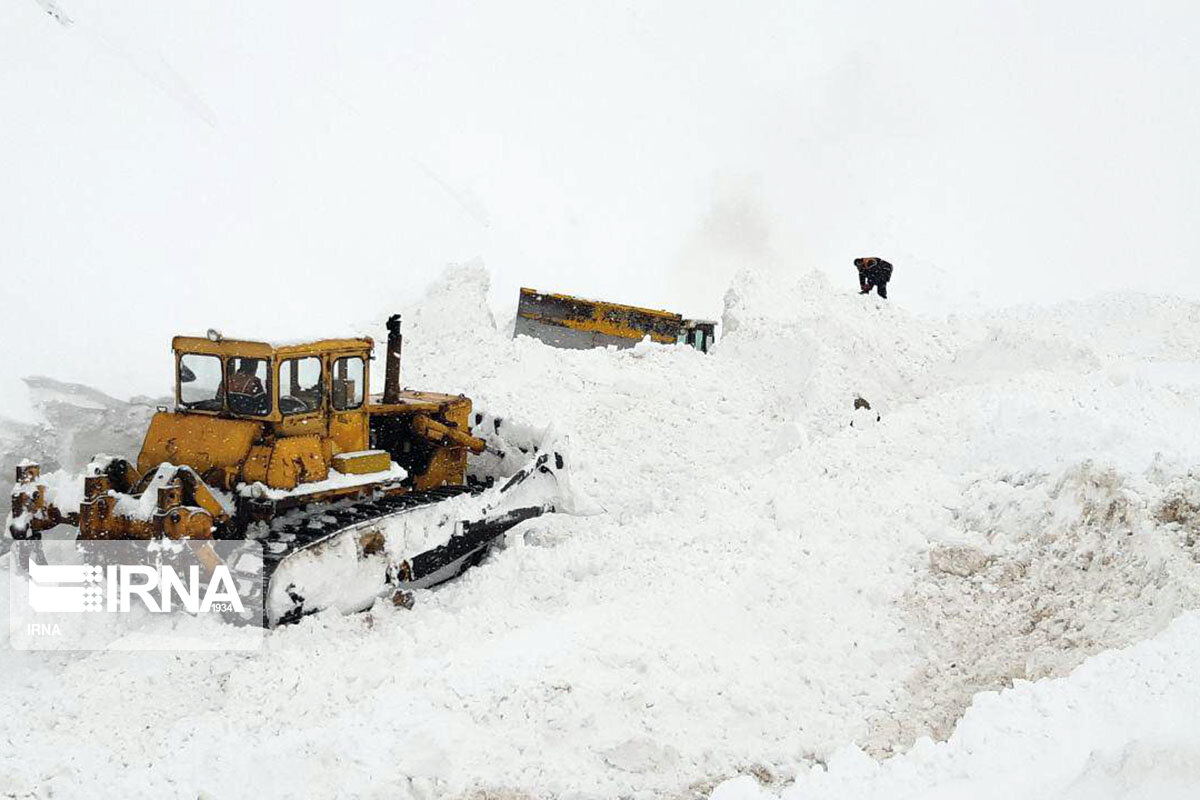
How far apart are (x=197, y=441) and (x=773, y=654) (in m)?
4.62

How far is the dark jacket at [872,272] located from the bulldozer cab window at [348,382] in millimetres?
10864

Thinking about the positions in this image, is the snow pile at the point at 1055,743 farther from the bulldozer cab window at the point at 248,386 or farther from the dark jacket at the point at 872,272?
the dark jacket at the point at 872,272

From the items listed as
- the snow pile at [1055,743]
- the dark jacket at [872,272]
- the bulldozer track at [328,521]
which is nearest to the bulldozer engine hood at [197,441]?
the bulldozer track at [328,521]

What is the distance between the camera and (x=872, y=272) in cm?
1691

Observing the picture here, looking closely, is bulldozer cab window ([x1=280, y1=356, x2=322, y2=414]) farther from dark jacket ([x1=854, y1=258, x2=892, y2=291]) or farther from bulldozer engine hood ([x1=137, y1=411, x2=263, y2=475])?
dark jacket ([x1=854, y1=258, x2=892, y2=291])

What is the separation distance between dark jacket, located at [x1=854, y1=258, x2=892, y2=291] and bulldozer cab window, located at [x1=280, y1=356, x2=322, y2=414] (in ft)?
37.4

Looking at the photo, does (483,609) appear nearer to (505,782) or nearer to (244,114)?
(505,782)

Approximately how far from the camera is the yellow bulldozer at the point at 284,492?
7.04m

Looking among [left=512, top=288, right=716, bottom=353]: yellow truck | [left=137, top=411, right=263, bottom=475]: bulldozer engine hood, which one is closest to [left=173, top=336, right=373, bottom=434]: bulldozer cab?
[left=137, top=411, right=263, bottom=475]: bulldozer engine hood

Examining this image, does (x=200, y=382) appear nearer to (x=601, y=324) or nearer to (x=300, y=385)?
(x=300, y=385)

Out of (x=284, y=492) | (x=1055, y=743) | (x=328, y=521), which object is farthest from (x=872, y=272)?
(x=1055, y=743)

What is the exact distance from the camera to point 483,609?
7.34 metres

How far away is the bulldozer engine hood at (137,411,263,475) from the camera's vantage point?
7.50m

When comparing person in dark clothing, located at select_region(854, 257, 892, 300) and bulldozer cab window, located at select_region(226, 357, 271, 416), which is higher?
person in dark clothing, located at select_region(854, 257, 892, 300)
